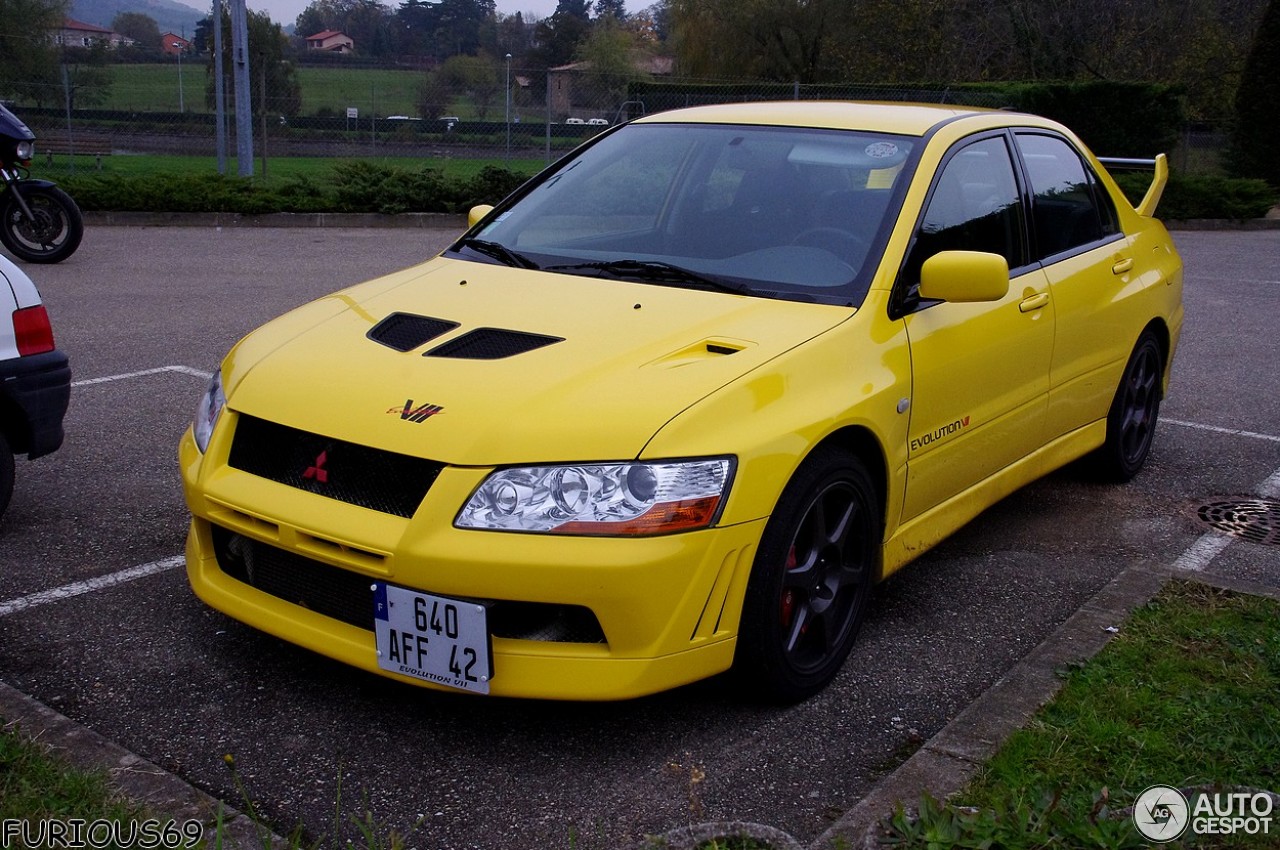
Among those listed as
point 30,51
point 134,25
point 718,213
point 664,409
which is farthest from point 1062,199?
point 134,25

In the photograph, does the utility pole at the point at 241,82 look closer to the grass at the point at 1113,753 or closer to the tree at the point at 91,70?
the tree at the point at 91,70

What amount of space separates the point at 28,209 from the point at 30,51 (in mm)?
17108

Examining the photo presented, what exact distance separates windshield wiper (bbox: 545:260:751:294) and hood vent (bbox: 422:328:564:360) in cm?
59

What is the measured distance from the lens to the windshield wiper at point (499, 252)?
423cm

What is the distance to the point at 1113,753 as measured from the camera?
121 inches

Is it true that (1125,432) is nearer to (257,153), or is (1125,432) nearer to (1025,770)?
(1025,770)

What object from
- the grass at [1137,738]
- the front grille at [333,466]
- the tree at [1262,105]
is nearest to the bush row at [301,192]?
the front grille at [333,466]

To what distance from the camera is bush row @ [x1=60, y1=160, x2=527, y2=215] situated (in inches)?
583

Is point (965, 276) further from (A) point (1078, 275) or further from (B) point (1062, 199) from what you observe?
(B) point (1062, 199)

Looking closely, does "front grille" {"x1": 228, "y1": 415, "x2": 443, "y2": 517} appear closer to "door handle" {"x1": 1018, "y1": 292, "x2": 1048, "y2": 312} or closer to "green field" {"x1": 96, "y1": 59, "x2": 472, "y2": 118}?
"door handle" {"x1": 1018, "y1": 292, "x2": 1048, "y2": 312}

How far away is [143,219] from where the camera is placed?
48.5 ft

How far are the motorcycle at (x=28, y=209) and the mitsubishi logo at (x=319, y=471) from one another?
354 inches

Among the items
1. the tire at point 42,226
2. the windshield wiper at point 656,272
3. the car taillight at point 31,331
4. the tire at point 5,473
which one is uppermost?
the windshield wiper at point 656,272

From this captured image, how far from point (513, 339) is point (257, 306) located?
6435mm
